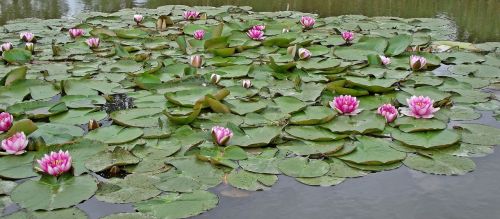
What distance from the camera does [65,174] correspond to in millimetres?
2213

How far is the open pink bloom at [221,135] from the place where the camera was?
2490 millimetres

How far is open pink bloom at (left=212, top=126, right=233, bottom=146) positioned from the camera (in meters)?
A: 2.49

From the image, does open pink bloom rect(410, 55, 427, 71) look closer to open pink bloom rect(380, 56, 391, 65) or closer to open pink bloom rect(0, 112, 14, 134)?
open pink bloom rect(380, 56, 391, 65)

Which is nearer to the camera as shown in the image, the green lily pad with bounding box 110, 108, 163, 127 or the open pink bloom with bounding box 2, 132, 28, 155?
the open pink bloom with bounding box 2, 132, 28, 155

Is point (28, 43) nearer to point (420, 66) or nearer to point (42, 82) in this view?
point (42, 82)

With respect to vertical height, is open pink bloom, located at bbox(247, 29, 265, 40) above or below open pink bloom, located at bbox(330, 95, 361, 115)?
above

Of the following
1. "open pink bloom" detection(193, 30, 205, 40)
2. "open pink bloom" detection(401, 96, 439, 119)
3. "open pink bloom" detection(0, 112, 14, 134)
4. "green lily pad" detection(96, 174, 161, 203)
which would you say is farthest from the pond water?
"green lily pad" detection(96, 174, 161, 203)

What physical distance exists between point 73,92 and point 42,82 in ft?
1.06

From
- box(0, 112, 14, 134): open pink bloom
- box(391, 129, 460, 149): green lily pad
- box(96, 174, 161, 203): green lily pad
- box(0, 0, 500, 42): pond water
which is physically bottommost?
box(96, 174, 161, 203): green lily pad

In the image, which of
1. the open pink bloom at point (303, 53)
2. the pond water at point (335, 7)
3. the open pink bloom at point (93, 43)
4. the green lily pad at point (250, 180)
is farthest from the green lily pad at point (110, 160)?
the pond water at point (335, 7)

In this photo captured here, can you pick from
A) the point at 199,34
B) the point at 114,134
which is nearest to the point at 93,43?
the point at 199,34

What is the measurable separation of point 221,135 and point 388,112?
986mm

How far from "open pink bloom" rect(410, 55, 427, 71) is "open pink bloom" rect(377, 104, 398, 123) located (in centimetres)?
109

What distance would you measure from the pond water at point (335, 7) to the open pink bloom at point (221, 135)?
4.49 metres
